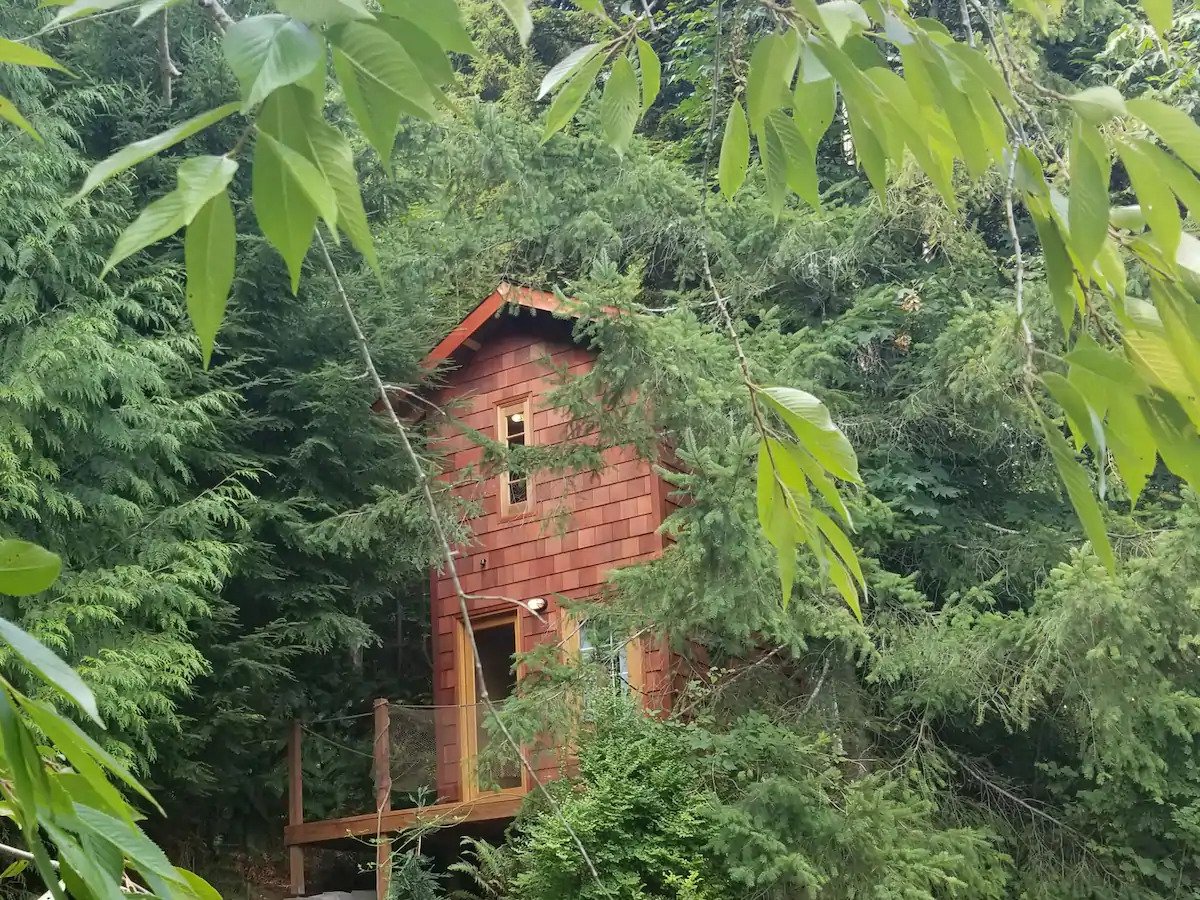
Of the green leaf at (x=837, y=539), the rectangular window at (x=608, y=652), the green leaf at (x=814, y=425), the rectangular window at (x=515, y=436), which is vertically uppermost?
the rectangular window at (x=515, y=436)

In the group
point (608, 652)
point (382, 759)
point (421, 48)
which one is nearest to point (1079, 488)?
point (421, 48)

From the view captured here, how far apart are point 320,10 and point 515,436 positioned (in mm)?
9976

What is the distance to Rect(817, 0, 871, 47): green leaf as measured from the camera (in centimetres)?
69

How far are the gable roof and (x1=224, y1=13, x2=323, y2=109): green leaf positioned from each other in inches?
337

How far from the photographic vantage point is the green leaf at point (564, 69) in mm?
899

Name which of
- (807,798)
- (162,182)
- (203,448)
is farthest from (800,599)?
(162,182)

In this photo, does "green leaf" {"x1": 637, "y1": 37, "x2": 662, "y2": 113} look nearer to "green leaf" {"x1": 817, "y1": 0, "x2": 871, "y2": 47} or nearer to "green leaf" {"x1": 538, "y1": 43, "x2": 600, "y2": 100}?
"green leaf" {"x1": 538, "y1": 43, "x2": 600, "y2": 100}

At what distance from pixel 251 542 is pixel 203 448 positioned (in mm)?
1014

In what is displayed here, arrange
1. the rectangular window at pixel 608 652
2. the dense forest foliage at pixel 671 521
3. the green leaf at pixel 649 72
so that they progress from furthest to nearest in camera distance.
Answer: the rectangular window at pixel 608 652 → the dense forest foliage at pixel 671 521 → the green leaf at pixel 649 72

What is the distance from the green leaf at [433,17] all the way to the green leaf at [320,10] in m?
0.12

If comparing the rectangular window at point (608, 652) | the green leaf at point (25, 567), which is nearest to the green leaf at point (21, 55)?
the green leaf at point (25, 567)

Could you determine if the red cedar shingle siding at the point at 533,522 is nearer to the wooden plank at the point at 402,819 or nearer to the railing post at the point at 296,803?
the wooden plank at the point at 402,819

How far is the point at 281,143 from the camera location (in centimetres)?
60

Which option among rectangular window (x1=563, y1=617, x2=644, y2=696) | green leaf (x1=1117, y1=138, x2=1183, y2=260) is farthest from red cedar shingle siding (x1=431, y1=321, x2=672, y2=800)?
green leaf (x1=1117, y1=138, x2=1183, y2=260)
